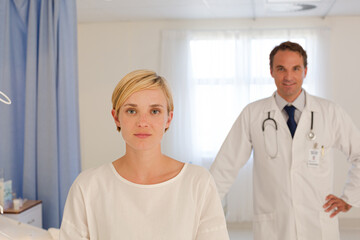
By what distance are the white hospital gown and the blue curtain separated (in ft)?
7.42

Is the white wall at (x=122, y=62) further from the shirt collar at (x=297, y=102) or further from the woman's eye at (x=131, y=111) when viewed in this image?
the woman's eye at (x=131, y=111)

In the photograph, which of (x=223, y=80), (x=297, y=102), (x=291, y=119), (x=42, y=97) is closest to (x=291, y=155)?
(x=291, y=119)

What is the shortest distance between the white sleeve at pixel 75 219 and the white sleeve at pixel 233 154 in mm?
1424

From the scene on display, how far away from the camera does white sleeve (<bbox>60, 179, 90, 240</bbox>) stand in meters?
1.28

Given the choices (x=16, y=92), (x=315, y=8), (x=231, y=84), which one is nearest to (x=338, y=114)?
(x=16, y=92)

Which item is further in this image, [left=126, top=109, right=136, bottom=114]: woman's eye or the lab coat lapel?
the lab coat lapel

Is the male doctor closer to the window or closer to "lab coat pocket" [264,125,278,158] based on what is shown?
"lab coat pocket" [264,125,278,158]

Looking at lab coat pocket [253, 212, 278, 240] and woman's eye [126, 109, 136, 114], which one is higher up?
woman's eye [126, 109, 136, 114]

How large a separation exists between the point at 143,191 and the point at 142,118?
0.21 meters

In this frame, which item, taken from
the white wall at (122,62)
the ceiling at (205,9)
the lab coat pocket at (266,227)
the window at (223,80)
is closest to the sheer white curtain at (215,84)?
the window at (223,80)

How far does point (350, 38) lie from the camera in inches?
220

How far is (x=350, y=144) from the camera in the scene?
259cm

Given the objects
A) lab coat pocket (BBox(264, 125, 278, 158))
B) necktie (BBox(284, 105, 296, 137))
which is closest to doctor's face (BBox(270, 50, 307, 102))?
necktie (BBox(284, 105, 296, 137))

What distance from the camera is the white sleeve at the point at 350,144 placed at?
2570 millimetres
